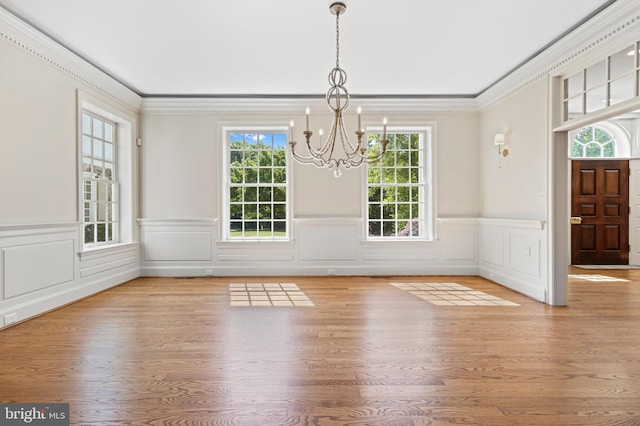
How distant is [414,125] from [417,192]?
43.6 inches

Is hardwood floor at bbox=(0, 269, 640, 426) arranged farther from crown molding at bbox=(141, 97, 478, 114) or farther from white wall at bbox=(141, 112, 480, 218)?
A: crown molding at bbox=(141, 97, 478, 114)

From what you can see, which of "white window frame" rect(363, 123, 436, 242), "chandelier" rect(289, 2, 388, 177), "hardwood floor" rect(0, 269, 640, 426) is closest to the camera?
"hardwood floor" rect(0, 269, 640, 426)

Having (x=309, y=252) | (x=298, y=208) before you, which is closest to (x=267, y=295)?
(x=309, y=252)

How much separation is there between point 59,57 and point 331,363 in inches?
168

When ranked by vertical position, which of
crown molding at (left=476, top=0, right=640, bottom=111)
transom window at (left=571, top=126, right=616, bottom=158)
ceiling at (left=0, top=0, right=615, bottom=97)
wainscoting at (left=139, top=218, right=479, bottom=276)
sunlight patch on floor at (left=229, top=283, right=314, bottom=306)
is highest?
ceiling at (left=0, top=0, right=615, bottom=97)

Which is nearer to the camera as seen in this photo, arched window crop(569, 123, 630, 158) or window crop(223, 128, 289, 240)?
window crop(223, 128, 289, 240)

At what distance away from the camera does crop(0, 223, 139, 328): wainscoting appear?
10.8ft

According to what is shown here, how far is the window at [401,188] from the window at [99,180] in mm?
3978

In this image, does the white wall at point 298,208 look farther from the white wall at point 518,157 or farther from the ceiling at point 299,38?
the ceiling at point 299,38

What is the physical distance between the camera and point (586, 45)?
3590mm

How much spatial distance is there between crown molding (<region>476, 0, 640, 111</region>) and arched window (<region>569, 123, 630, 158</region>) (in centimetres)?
321

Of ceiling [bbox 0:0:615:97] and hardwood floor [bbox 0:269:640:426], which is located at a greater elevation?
ceiling [bbox 0:0:615:97]

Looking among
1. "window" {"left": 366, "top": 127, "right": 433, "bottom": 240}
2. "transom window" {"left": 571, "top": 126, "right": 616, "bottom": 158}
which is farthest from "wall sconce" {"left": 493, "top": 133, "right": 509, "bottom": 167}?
"transom window" {"left": 571, "top": 126, "right": 616, "bottom": 158}

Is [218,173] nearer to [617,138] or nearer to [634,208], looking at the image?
[617,138]
